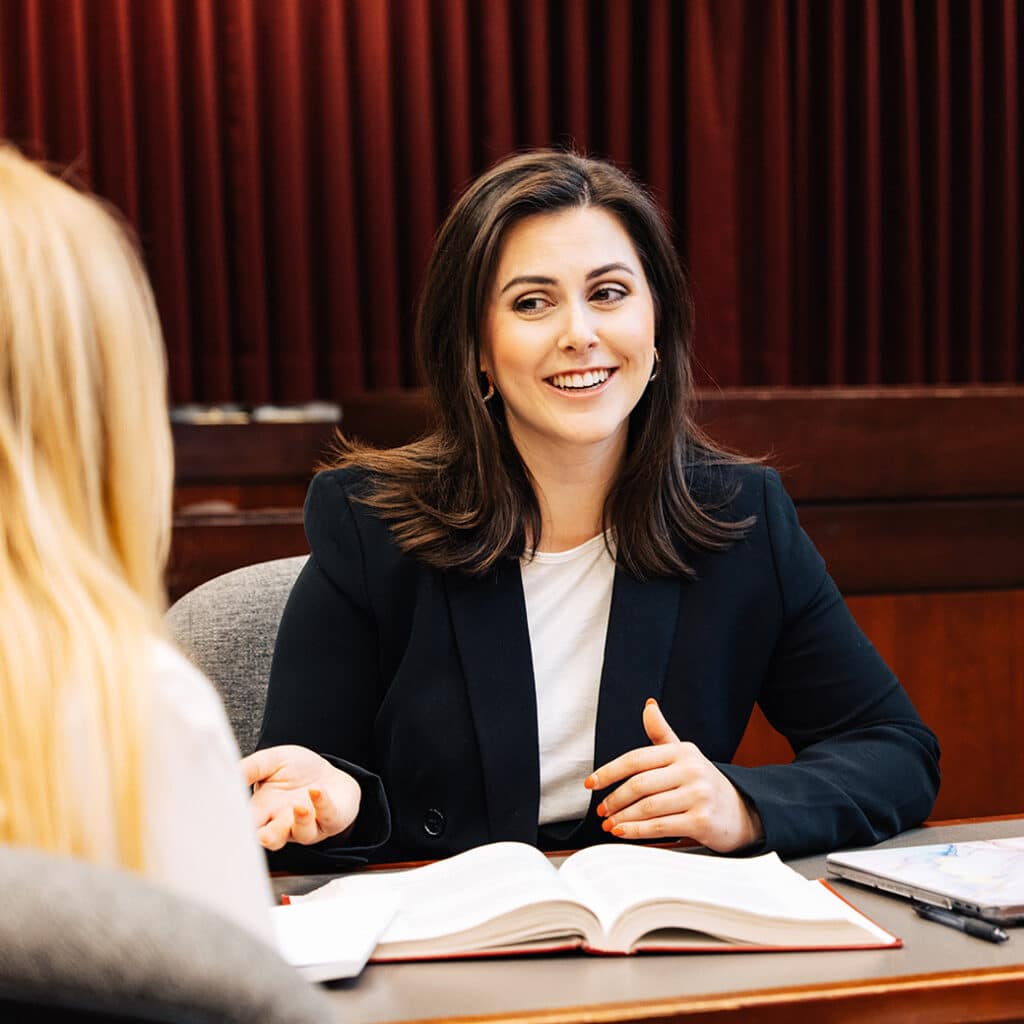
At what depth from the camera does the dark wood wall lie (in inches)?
98.3

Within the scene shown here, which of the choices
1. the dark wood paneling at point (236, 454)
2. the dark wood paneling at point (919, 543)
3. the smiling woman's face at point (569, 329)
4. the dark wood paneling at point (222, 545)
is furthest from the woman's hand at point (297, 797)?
the dark wood paneling at point (236, 454)

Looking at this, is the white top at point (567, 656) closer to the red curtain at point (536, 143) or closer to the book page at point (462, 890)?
the book page at point (462, 890)

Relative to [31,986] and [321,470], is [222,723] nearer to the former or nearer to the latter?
[31,986]

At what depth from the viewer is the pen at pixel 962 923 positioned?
3.07ft

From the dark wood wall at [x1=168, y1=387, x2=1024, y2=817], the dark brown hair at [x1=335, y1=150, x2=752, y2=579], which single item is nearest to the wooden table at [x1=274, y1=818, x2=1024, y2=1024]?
the dark brown hair at [x1=335, y1=150, x2=752, y2=579]

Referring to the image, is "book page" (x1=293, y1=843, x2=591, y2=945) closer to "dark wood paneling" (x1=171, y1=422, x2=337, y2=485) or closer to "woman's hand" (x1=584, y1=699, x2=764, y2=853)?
"woman's hand" (x1=584, y1=699, x2=764, y2=853)

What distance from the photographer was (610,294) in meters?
1.71

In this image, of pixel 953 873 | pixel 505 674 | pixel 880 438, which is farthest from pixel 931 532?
pixel 953 873

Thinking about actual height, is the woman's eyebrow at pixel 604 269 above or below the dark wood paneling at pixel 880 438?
above

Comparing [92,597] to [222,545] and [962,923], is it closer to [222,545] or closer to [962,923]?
[962,923]

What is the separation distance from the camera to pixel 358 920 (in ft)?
3.18

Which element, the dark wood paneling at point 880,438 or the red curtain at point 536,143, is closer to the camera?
the dark wood paneling at point 880,438

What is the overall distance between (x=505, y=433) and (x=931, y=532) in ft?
3.67

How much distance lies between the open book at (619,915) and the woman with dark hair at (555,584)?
0.89ft
